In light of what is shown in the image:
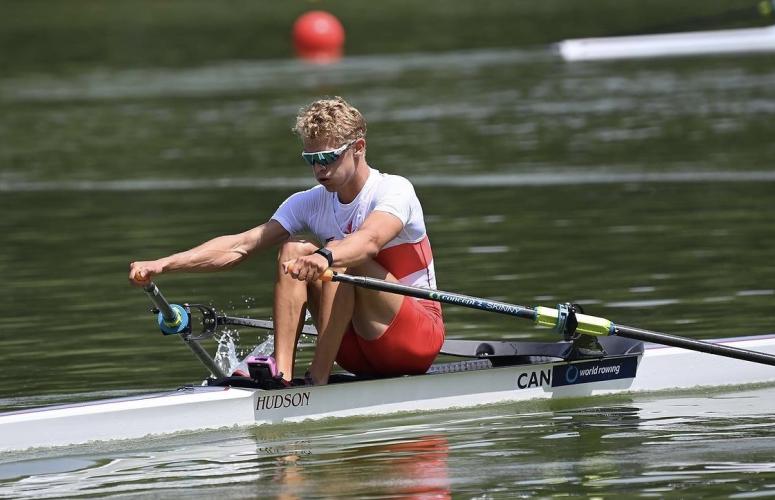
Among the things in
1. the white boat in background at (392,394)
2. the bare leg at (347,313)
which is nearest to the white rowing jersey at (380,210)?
the bare leg at (347,313)

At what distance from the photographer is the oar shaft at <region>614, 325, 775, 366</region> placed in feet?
26.5

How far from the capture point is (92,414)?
7.59 m

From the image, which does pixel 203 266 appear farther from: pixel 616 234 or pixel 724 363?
pixel 616 234

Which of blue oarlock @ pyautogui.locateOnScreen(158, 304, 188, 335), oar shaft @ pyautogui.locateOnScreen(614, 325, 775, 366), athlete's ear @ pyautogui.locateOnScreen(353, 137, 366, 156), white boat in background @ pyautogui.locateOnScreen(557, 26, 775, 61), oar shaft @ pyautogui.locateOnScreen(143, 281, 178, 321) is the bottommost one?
oar shaft @ pyautogui.locateOnScreen(614, 325, 775, 366)

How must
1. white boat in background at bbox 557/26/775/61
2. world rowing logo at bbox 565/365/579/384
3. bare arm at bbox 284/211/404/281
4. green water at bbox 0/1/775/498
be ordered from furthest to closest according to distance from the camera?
white boat in background at bbox 557/26/775/61 → world rowing logo at bbox 565/365/579/384 → bare arm at bbox 284/211/404/281 → green water at bbox 0/1/775/498

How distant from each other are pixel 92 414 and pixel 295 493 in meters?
1.31

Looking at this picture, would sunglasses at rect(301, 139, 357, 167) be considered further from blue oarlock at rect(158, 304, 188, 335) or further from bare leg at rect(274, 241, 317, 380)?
blue oarlock at rect(158, 304, 188, 335)

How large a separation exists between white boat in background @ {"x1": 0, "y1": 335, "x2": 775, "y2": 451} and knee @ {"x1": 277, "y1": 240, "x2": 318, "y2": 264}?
0.62 meters

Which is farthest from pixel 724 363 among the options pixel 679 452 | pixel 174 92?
pixel 174 92

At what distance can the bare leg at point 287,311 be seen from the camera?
7906mm

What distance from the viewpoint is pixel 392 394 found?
318 inches

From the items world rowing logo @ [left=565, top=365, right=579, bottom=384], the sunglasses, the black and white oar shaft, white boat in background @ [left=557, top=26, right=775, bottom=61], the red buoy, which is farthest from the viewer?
the red buoy

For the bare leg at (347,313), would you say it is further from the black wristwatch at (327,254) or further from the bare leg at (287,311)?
the black wristwatch at (327,254)

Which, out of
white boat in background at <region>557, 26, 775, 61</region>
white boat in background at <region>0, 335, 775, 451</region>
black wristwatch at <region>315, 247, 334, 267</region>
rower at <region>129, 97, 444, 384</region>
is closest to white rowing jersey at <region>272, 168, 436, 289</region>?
rower at <region>129, 97, 444, 384</region>
